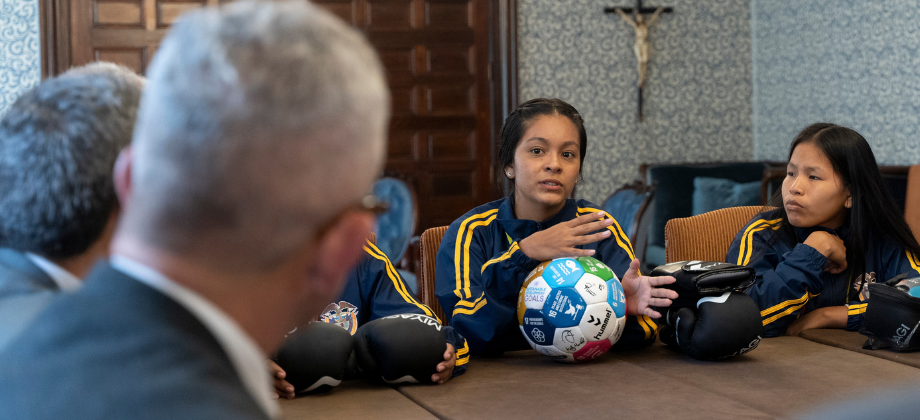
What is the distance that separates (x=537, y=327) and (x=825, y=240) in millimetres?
1068

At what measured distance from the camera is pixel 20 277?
35.5 inches

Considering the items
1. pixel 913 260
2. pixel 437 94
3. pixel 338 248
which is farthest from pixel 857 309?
pixel 437 94

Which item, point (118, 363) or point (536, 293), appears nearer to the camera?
point (118, 363)

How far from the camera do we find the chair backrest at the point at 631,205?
4.85m

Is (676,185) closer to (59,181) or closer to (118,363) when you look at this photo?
(59,181)

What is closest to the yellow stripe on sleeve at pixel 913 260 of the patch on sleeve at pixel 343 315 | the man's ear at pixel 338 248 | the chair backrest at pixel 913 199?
the patch on sleeve at pixel 343 315

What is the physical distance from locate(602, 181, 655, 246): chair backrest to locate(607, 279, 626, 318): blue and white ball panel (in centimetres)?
302

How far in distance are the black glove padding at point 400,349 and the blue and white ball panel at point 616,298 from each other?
382mm

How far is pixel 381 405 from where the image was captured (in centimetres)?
143

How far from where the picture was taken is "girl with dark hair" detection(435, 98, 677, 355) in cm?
188

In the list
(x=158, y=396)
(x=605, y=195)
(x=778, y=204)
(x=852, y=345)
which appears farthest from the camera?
(x=605, y=195)

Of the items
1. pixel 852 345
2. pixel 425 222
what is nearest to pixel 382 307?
pixel 852 345

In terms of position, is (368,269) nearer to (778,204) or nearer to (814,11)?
(778,204)

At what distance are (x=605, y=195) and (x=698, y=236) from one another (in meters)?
3.79
